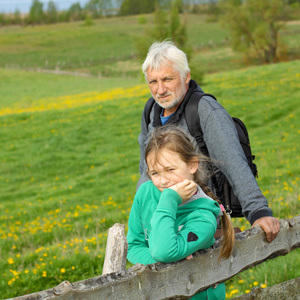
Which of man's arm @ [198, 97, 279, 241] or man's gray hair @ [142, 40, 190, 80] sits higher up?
man's gray hair @ [142, 40, 190, 80]

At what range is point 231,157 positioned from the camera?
296 centimetres

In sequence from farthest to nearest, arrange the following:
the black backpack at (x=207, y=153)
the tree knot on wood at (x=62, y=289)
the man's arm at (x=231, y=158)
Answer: the black backpack at (x=207, y=153) < the man's arm at (x=231, y=158) < the tree knot on wood at (x=62, y=289)

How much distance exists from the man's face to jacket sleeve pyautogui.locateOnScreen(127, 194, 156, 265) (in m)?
1.10

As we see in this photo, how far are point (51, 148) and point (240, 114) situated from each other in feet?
25.7

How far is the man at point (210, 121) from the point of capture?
2852mm

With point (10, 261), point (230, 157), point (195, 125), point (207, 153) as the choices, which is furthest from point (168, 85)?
point (10, 261)

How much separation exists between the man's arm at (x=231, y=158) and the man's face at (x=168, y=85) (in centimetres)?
25

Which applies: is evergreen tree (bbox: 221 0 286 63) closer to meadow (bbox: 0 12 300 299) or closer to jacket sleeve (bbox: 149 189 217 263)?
meadow (bbox: 0 12 300 299)

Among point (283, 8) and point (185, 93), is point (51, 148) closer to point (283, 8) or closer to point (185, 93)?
point (185, 93)

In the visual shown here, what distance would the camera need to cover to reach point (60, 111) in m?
23.7

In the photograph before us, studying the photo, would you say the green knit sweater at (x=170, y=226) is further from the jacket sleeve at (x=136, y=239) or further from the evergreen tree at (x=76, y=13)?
the evergreen tree at (x=76, y=13)

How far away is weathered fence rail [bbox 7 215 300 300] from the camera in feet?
6.22

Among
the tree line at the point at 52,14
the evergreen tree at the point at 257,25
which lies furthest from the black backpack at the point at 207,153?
the tree line at the point at 52,14

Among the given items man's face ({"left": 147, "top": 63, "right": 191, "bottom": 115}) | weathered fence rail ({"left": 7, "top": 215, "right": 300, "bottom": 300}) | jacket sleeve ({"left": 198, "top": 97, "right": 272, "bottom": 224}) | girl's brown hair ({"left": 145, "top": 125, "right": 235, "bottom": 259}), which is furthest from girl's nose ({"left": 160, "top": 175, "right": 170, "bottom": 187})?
man's face ({"left": 147, "top": 63, "right": 191, "bottom": 115})
